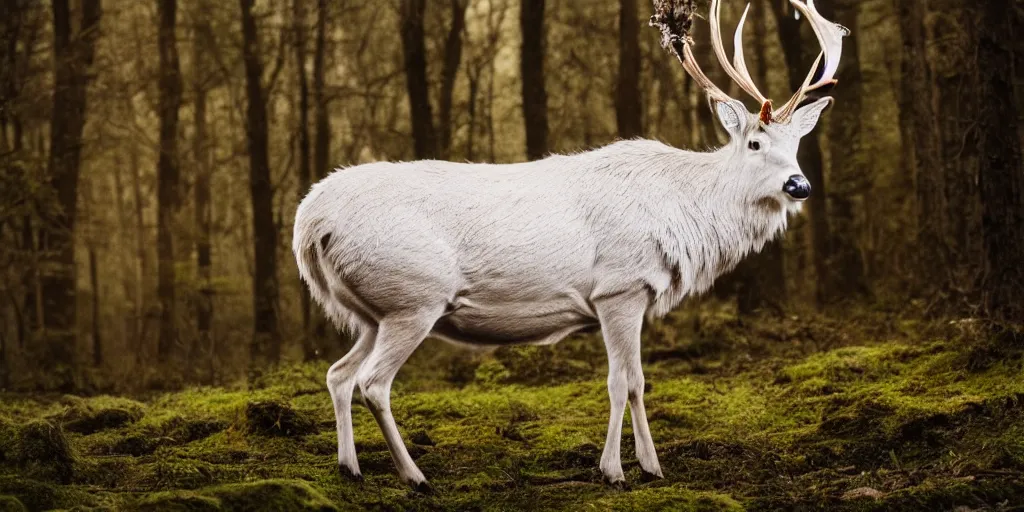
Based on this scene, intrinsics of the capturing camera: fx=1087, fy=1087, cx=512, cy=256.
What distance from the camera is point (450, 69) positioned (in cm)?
1294

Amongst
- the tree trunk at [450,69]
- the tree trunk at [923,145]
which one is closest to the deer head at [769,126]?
the tree trunk at [923,145]

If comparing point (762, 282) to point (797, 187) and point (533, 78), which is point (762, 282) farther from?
point (797, 187)

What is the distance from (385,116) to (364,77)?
57 cm

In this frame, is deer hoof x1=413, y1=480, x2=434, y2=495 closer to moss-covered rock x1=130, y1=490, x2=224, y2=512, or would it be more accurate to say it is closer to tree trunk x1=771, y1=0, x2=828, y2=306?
moss-covered rock x1=130, y1=490, x2=224, y2=512

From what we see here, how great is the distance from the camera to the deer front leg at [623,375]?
6.78m

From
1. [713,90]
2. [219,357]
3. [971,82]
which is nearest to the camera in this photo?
[713,90]

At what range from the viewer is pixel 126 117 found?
13.2 m

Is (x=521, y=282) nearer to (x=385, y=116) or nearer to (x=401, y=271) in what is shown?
(x=401, y=271)

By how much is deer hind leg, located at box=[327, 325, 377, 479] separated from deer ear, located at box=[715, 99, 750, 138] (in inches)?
111

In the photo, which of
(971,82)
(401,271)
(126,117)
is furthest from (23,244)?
(971,82)

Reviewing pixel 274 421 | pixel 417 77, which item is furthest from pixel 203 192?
pixel 274 421

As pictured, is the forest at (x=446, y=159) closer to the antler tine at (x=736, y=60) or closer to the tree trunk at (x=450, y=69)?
the tree trunk at (x=450, y=69)

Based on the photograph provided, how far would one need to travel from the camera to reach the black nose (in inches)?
272

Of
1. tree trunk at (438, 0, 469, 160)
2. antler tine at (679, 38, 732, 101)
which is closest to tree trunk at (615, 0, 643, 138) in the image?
tree trunk at (438, 0, 469, 160)
